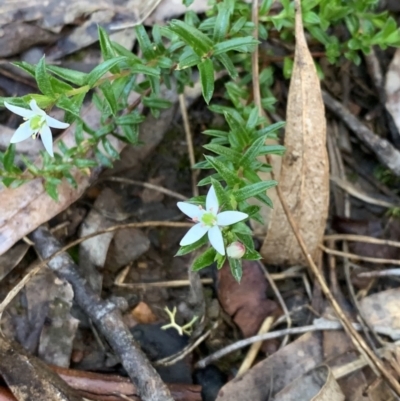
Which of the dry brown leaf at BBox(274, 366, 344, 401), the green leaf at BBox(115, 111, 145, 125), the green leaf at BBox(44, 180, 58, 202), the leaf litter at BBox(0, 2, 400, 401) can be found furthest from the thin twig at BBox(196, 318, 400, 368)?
the green leaf at BBox(115, 111, 145, 125)

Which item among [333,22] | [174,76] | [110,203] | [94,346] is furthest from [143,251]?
[333,22]

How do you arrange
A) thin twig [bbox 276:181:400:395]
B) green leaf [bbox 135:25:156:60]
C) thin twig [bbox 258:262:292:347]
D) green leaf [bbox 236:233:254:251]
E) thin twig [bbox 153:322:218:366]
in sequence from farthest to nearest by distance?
thin twig [bbox 258:262:292:347] → thin twig [bbox 153:322:218:366] → thin twig [bbox 276:181:400:395] → green leaf [bbox 135:25:156:60] → green leaf [bbox 236:233:254:251]

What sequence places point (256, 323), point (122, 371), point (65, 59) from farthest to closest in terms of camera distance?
point (65, 59) < point (256, 323) < point (122, 371)

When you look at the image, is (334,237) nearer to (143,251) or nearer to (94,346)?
(143,251)

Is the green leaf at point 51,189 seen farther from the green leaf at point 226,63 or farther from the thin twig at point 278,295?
the thin twig at point 278,295

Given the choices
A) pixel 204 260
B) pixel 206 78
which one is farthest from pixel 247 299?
Result: pixel 206 78

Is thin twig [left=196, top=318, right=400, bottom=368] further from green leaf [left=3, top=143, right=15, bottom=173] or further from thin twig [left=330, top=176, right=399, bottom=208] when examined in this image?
green leaf [left=3, top=143, right=15, bottom=173]

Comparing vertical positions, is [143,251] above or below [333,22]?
below
